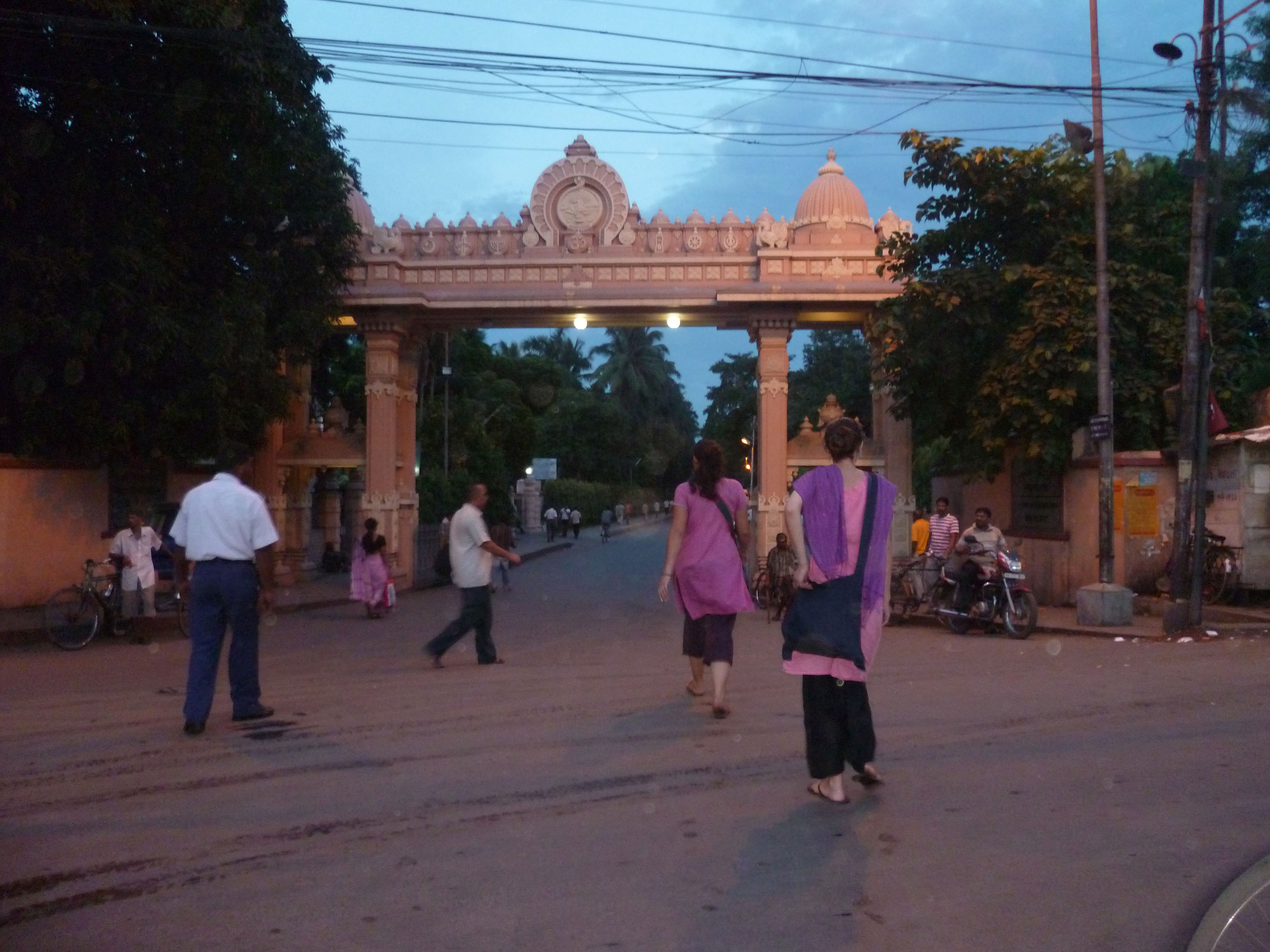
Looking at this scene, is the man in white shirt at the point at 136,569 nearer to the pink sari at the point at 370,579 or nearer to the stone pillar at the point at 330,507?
the pink sari at the point at 370,579

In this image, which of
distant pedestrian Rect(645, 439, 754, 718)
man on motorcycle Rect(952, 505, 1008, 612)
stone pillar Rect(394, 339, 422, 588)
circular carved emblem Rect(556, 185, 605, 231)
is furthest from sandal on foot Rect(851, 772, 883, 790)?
stone pillar Rect(394, 339, 422, 588)

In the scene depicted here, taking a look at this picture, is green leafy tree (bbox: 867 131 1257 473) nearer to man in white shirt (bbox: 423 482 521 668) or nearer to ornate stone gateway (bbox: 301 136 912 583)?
ornate stone gateway (bbox: 301 136 912 583)

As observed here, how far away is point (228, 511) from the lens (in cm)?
742

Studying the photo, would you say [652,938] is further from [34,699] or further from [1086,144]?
[1086,144]

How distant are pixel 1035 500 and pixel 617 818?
13.7 m

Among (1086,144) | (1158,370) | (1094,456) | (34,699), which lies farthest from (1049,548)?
(34,699)

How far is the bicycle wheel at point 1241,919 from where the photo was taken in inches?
117

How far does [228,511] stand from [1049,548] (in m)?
12.9

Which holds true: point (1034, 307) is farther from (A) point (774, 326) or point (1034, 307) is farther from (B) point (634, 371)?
(B) point (634, 371)

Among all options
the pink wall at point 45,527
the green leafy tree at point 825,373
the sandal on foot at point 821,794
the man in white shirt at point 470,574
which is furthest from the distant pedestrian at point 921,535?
the green leafy tree at point 825,373

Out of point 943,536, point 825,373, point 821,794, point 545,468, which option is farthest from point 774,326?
point 545,468

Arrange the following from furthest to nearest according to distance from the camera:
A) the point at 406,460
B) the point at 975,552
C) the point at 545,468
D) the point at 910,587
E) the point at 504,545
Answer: the point at 545,468
the point at 406,460
the point at 504,545
the point at 910,587
the point at 975,552

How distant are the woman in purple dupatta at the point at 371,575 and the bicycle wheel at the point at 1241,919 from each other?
15236 mm

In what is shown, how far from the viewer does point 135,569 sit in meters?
13.6
